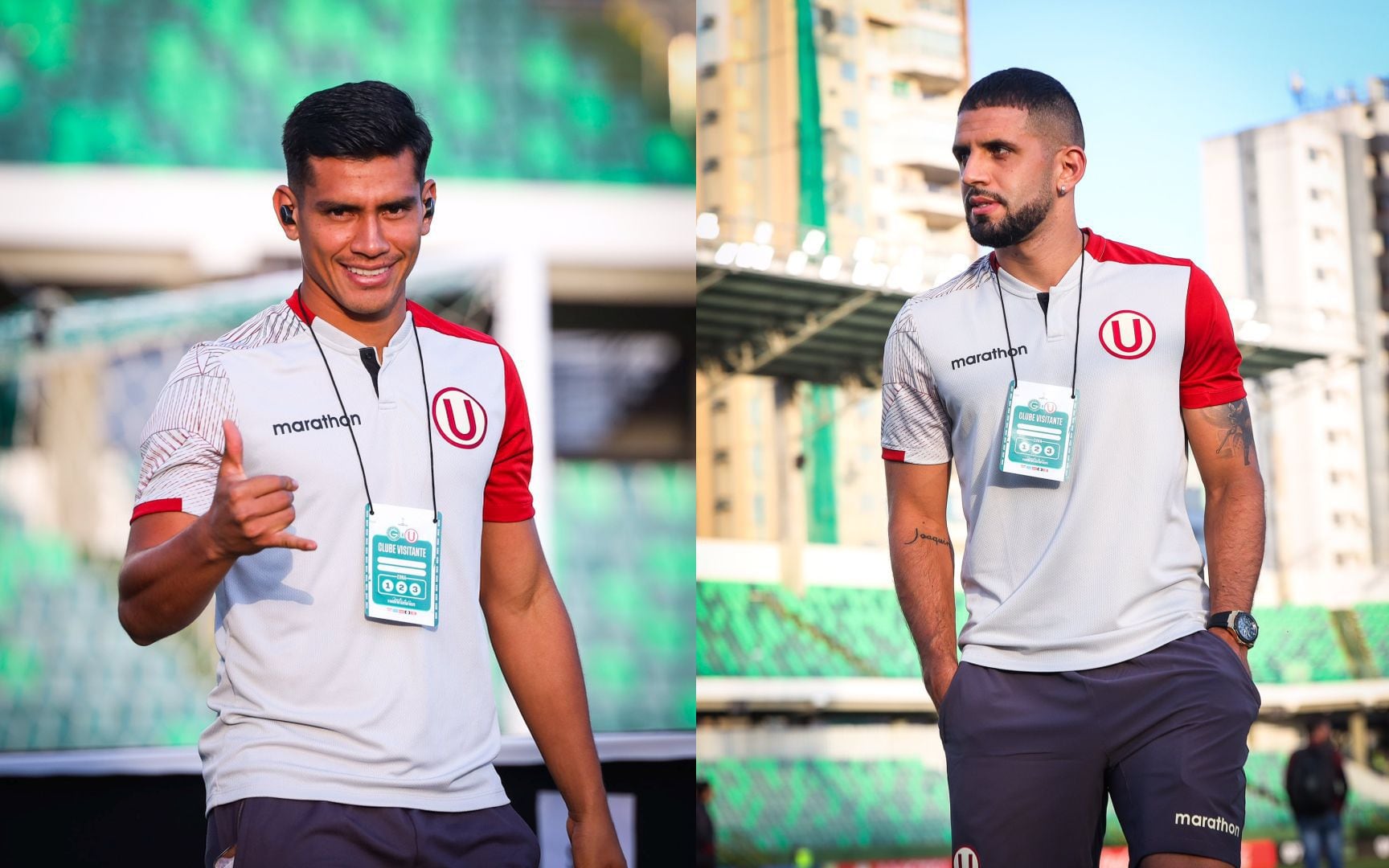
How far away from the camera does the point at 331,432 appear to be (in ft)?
6.44

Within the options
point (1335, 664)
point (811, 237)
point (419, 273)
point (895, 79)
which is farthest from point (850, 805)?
point (419, 273)

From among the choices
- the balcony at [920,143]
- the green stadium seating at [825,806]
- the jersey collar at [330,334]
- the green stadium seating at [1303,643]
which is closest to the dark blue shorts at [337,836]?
the jersey collar at [330,334]

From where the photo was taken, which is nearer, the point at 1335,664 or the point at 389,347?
the point at 389,347

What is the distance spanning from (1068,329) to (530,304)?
3.34 metres

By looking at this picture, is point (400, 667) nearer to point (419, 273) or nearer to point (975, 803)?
point (975, 803)

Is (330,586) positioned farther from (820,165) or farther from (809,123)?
(820,165)

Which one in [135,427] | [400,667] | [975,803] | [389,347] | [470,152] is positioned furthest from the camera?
[135,427]

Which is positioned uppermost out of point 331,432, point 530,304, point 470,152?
point 470,152

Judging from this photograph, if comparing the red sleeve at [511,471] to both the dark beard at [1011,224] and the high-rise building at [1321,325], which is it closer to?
the dark beard at [1011,224]

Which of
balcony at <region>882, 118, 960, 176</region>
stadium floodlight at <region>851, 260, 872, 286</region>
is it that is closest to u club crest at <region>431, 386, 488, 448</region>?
balcony at <region>882, 118, 960, 176</region>

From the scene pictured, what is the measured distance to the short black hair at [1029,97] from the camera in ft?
7.94

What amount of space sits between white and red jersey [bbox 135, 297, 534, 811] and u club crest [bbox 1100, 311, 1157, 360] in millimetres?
974

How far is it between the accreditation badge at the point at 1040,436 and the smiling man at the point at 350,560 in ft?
2.43

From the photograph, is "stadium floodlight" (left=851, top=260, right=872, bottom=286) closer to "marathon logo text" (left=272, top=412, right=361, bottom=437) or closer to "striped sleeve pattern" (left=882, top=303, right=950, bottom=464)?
"striped sleeve pattern" (left=882, top=303, right=950, bottom=464)
